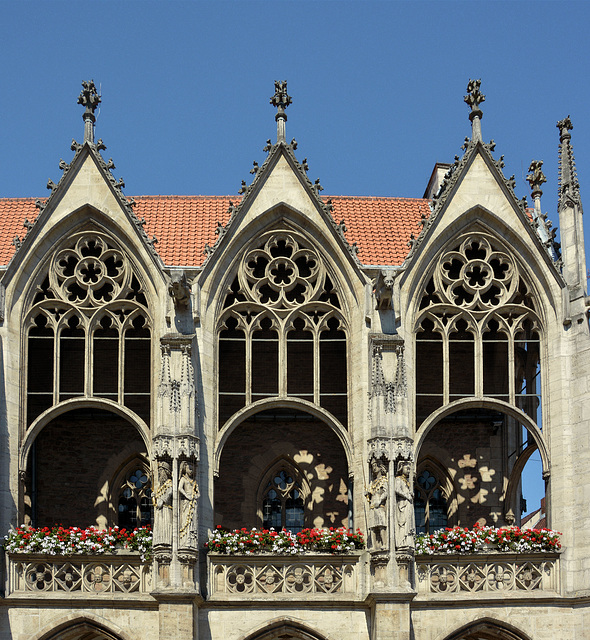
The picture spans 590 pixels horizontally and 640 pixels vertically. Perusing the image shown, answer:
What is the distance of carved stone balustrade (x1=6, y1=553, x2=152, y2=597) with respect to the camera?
2742cm

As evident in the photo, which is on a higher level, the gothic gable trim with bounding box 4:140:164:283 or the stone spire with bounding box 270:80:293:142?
the stone spire with bounding box 270:80:293:142

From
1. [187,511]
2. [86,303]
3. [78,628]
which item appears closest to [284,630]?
[187,511]

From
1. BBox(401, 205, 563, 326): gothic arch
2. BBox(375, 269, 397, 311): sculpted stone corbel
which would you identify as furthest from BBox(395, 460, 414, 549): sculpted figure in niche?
BBox(401, 205, 563, 326): gothic arch

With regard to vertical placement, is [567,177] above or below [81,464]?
above

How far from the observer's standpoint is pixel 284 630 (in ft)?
91.0

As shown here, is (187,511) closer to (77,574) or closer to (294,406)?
(77,574)

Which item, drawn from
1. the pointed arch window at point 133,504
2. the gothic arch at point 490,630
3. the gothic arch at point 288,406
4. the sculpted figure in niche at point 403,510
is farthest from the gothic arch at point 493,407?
the pointed arch window at point 133,504

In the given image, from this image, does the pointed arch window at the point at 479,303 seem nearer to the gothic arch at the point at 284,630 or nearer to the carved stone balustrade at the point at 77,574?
the gothic arch at the point at 284,630

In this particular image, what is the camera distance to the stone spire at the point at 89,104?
30.4 meters

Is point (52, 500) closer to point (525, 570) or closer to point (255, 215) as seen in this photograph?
point (255, 215)

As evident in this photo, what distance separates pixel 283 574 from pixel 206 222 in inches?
360

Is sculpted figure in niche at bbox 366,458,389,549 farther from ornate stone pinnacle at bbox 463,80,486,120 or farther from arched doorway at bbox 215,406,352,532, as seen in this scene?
ornate stone pinnacle at bbox 463,80,486,120

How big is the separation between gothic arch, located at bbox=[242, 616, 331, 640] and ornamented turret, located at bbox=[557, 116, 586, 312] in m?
8.54

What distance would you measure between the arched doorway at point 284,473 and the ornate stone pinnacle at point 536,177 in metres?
7.29
